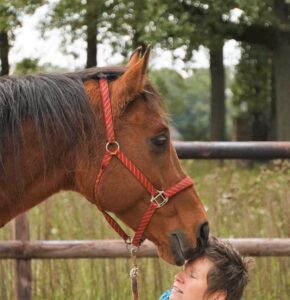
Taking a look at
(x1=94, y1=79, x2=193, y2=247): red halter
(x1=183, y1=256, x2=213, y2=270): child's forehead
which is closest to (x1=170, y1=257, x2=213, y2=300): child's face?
(x1=183, y1=256, x2=213, y2=270): child's forehead

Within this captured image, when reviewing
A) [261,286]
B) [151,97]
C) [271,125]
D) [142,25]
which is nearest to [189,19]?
[142,25]

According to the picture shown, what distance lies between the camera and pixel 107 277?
4.34 m

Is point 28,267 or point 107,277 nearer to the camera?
point 28,267

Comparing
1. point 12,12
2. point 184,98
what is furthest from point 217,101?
point 184,98

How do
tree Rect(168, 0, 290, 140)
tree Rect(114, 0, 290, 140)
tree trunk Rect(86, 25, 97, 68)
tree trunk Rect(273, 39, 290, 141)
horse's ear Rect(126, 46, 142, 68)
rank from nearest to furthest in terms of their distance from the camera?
horse's ear Rect(126, 46, 142, 68)
tree Rect(114, 0, 290, 140)
tree Rect(168, 0, 290, 140)
tree trunk Rect(273, 39, 290, 141)
tree trunk Rect(86, 25, 97, 68)

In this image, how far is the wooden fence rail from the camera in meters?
3.96

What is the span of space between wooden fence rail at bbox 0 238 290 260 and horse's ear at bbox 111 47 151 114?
58.9 inches

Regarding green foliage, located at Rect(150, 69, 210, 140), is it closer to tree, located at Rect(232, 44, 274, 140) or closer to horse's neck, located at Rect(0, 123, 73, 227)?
horse's neck, located at Rect(0, 123, 73, 227)

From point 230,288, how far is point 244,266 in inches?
4.2

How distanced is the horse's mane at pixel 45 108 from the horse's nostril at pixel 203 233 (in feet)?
1.84

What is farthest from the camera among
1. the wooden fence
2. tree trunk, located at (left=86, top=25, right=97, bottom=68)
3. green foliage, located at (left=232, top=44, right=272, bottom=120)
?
green foliage, located at (left=232, top=44, right=272, bottom=120)

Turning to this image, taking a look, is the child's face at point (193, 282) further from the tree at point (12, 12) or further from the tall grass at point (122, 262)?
the tree at point (12, 12)

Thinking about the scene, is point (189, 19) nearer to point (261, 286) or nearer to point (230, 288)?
point (261, 286)

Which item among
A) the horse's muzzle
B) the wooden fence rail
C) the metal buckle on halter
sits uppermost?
the metal buckle on halter
